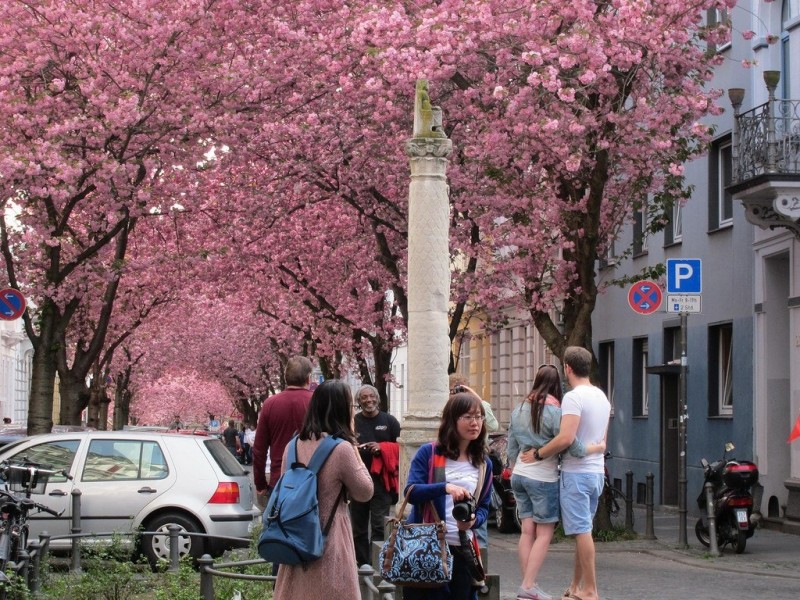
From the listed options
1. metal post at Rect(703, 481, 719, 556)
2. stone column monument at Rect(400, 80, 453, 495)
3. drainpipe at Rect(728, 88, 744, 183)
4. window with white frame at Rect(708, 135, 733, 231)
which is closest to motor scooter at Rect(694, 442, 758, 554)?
metal post at Rect(703, 481, 719, 556)

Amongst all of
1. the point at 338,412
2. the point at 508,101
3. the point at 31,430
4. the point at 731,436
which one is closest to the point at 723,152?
the point at 731,436

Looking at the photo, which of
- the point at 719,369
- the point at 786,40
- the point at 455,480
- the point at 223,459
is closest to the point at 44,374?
the point at 223,459

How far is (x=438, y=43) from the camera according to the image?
20516mm

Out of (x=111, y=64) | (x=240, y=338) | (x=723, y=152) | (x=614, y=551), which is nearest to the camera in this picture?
(x=614, y=551)

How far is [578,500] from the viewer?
12.0 m

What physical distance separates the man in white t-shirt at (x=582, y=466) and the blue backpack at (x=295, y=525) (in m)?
4.30

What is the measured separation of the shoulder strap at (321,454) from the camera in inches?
313

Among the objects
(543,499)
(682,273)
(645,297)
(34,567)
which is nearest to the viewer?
(34,567)

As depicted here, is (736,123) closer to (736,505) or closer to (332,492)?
(736,505)

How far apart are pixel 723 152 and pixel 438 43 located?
7.87m

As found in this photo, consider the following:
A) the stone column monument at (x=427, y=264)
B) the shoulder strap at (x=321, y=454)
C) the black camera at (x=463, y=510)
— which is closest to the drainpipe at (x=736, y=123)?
the stone column monument at (x=427, y=264)

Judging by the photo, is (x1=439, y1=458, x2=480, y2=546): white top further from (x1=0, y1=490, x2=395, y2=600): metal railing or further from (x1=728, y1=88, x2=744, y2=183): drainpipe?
(x1=728, y1=88, x2=744, y2=183): drainpipe

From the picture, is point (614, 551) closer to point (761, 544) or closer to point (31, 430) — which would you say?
point (761, 544)

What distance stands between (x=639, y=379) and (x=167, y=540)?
17.0 meters
